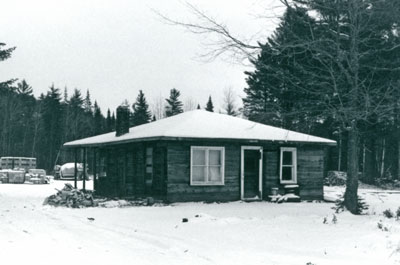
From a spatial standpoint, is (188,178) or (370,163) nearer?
(188,178)

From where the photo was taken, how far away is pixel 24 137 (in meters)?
82.5

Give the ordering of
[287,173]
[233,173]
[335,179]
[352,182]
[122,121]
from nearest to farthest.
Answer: [352,182] → [233,173] → [287,173] → [122,121] → [335,179]

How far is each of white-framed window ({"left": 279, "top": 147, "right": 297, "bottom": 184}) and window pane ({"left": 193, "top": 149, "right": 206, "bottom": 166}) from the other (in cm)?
414

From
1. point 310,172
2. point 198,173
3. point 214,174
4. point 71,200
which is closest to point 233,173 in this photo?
point 214,174

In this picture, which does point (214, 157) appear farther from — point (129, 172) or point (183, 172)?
point (129, 172)

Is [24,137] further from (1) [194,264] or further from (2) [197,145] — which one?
(1) [194,264]

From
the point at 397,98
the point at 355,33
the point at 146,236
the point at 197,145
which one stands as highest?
the point at 355,33

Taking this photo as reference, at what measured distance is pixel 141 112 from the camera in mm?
79812

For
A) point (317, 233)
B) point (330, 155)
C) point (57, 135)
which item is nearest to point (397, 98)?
point (317, 233)

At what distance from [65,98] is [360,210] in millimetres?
107103

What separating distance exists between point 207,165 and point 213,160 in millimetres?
443

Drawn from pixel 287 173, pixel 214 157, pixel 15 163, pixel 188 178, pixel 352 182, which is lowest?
pixel 15 163

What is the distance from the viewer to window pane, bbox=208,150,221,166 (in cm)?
2311

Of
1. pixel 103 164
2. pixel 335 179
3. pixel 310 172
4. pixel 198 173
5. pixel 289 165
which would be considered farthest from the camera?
pixel 335 179
